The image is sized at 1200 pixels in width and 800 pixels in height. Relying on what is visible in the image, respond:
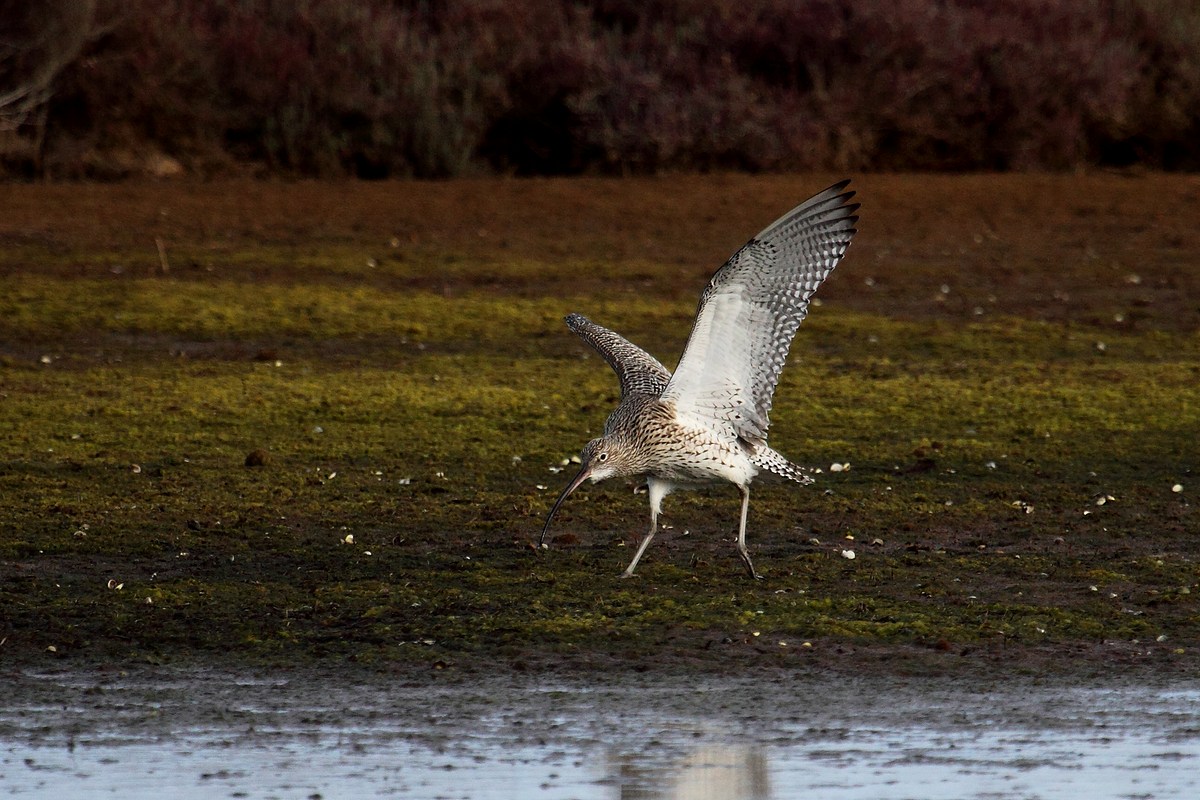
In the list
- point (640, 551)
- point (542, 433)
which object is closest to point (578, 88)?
point (542, 433)

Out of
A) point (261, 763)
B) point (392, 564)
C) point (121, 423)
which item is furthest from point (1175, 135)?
point (261, 763)

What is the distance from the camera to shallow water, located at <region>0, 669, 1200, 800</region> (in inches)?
221

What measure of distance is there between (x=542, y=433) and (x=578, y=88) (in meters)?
11.3

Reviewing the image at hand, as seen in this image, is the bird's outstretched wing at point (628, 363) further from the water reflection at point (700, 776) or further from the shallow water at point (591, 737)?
the water reflection at point (700, 776)

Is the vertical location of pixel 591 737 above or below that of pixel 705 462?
below

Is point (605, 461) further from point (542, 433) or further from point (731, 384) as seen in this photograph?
point (542, 433)

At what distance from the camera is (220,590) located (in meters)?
7.67

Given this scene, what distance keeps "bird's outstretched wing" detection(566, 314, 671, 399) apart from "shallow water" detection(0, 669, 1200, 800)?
1979 mm

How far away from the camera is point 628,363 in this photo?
8.73m

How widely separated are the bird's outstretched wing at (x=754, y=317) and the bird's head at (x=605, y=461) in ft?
0.95

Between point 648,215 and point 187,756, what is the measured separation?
44.7 ft

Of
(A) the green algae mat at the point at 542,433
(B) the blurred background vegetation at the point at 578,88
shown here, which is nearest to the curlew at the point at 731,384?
(A) the green algae mat at the point at 542,433

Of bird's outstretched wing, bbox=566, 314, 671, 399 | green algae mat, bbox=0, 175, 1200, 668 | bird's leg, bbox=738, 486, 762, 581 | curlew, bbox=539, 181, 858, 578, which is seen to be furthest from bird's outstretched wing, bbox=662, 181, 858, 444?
green algae mat, bbox=0, 175, 1200, 668

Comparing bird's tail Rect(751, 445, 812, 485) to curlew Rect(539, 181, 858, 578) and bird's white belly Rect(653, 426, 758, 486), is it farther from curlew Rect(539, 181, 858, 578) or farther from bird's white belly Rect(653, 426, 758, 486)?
bird's white belly Rect(653, 426, 758, 486)
